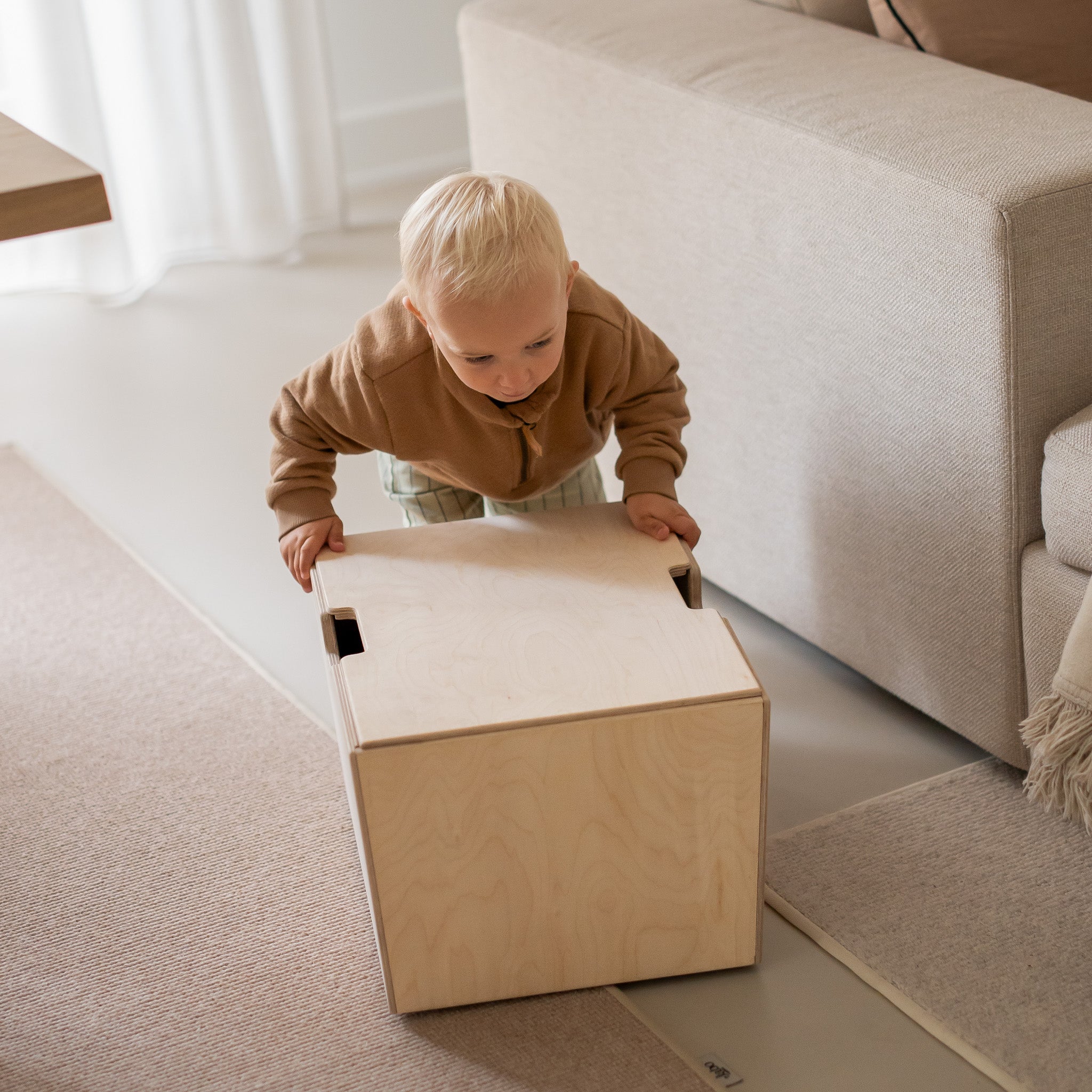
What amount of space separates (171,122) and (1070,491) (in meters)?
2.03

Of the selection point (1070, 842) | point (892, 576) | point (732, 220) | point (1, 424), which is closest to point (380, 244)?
point (1, 424)

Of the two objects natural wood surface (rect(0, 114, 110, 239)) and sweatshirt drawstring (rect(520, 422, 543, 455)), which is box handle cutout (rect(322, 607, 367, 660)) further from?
natural wood surface (rect(0, 114, 110, 239))

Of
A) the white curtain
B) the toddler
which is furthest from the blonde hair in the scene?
the white curtain

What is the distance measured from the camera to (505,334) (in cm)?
101

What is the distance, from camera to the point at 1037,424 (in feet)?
3.59

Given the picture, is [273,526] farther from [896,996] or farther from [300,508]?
[896,996]

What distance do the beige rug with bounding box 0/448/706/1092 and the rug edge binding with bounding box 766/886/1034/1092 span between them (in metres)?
0.17

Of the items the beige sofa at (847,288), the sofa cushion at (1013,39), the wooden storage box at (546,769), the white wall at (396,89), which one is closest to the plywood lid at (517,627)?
the wooden storage box at (546,769)

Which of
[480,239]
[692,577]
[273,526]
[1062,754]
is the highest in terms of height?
[480,239]

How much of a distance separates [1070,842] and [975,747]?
0.51ft

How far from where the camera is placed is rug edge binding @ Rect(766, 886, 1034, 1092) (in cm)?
97

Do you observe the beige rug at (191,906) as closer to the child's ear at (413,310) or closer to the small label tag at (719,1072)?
the small label tag at (719,1072)

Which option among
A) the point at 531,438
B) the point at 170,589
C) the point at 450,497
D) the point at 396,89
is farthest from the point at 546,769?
the point at 396,89

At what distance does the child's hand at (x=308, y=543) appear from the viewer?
3.73 ft
